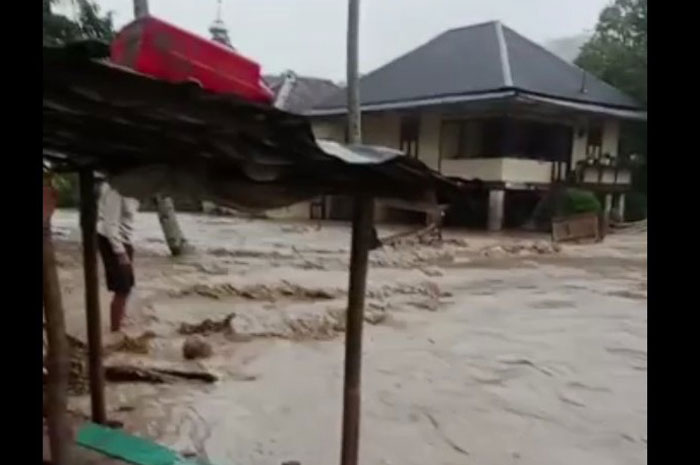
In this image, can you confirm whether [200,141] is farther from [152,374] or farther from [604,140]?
[604,140]

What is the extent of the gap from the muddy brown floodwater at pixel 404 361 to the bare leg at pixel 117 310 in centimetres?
14

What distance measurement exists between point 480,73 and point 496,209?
132 inches

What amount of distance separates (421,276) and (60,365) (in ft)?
24.8

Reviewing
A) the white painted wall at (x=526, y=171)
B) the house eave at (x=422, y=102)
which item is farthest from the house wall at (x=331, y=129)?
the white painted wall at (x=526, y=171)

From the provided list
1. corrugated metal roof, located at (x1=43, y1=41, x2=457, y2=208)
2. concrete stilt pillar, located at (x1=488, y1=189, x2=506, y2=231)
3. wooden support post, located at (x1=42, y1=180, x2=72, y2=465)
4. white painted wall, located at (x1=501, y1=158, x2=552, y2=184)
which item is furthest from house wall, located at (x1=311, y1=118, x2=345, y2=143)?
wooden support post, located at (x1=42, y1=180, x2=72, y2=465)

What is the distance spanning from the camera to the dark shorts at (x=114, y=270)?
207 inches

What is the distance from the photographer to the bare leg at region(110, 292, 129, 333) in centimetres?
562

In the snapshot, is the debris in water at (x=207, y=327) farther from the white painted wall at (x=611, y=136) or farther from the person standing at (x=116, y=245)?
the white painted wall at (x=611, y=136)

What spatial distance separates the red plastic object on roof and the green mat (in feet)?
5.18

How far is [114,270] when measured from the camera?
539 centimetres

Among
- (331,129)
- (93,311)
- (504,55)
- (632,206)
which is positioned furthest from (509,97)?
(93,311)

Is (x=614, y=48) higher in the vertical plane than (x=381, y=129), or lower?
higher

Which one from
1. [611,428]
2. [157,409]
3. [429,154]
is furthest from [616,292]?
[429,154]

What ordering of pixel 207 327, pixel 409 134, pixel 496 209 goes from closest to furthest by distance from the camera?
pixel 207 327 → pixel 496 209 → pixel 409 134
